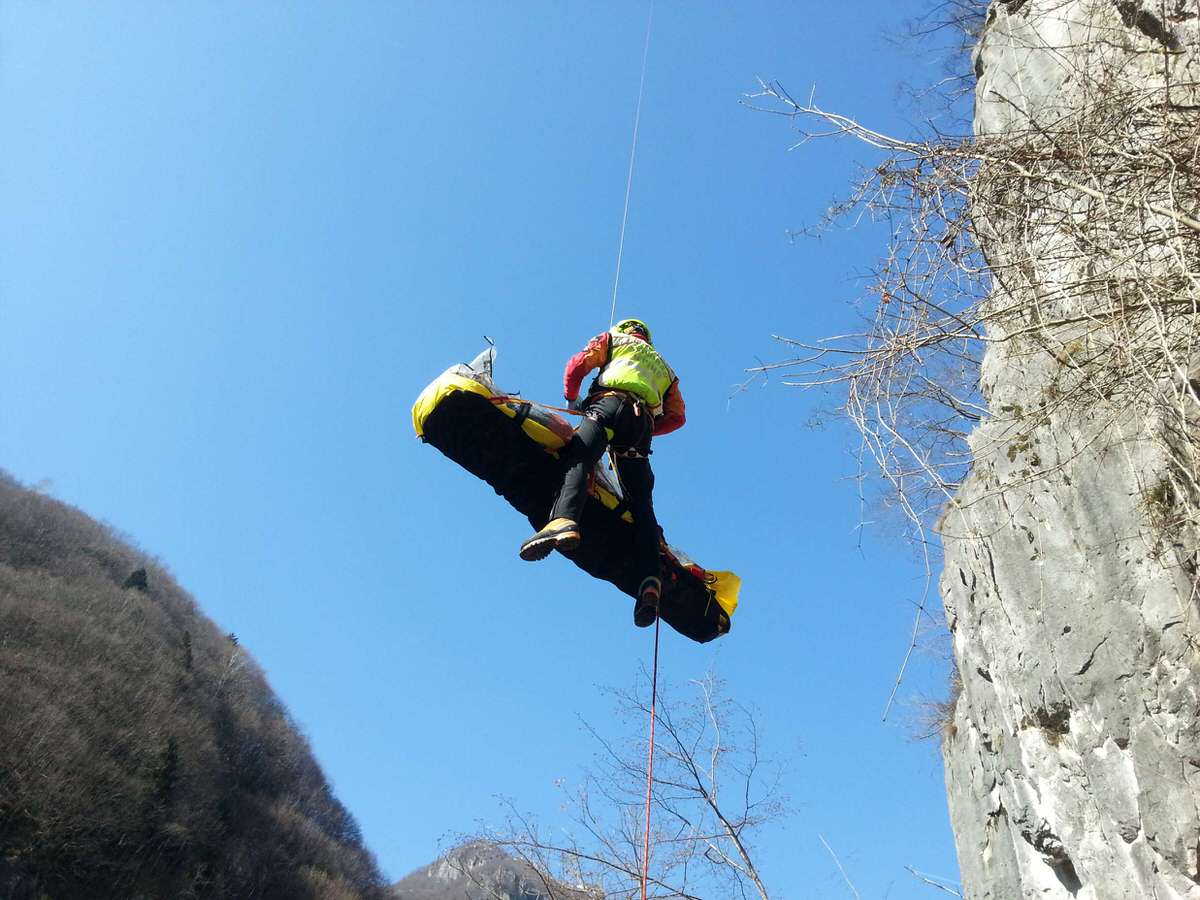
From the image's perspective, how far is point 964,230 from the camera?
3.72 m

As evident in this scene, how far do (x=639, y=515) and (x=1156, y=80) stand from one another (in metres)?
3.39

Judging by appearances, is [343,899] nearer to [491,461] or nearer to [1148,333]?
[491,461]

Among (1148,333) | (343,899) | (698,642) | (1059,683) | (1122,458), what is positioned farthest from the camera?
(343,899)

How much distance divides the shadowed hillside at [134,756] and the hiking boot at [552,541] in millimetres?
24102

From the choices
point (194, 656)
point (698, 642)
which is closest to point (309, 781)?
point (194, 656)

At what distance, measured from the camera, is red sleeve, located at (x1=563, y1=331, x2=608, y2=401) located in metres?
5.38

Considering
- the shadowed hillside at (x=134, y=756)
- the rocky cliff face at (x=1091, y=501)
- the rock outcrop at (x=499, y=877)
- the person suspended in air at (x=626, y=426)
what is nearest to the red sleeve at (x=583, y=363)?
the person suspended in air at (x=626, y=426)

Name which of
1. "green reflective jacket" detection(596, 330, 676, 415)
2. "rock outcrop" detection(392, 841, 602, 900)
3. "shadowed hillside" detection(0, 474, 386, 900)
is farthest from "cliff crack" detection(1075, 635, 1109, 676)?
"shadowed hillside" detection(0, 474, 386, 900)

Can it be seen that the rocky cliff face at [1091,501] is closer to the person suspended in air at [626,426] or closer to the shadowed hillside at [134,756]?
the person suspended in air at [626,426]

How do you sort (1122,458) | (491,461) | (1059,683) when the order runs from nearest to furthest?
1. (1122,458)
2. (1059,683)
3. (491,461)

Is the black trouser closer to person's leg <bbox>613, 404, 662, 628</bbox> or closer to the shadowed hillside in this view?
person's leg <bbox>613, 404, 662, 628</bbox>

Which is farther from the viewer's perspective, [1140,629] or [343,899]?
[343,899]

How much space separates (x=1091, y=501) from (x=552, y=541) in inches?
99.3

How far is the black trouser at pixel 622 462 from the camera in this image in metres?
4.79
